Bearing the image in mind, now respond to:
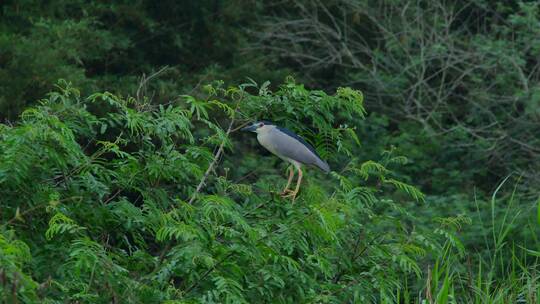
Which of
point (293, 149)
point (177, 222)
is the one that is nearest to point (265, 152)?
point (293, 149)

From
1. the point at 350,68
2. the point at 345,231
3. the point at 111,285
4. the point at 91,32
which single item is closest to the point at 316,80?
the point at 350,68

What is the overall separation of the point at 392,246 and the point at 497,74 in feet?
27.9

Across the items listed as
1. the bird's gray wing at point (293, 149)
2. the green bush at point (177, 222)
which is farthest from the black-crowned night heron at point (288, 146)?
the green bush at point (177, 222)

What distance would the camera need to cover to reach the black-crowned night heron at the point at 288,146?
21.4 feet

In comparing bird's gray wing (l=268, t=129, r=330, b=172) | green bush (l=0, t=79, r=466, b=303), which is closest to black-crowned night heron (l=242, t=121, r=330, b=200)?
bird's gray wing (l=268, t=129, r=330, b=172)

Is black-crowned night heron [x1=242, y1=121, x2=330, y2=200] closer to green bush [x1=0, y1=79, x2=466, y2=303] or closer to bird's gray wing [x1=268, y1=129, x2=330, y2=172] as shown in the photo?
bird's gray wing [x1=268, y1=129, x2=330, y2=172]

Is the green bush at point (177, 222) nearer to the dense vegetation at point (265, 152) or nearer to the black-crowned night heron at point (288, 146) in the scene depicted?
the dense vegetation at point (265, 152)

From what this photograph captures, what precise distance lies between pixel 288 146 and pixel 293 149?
0.17 feet

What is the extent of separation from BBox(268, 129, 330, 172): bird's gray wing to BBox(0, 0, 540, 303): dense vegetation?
0.10m

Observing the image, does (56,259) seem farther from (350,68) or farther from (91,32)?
(350,68)

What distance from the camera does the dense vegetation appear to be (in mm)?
5340

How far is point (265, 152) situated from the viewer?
46.2 feet

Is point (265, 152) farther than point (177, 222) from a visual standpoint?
Yes

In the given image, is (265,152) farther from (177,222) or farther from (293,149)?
(177,222)
